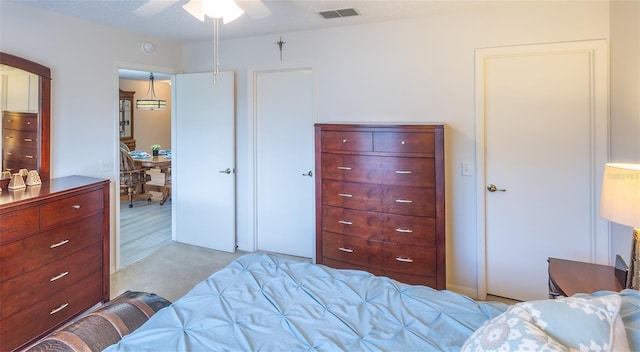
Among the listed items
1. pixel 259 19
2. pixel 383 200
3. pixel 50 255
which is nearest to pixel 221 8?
pixel 259 19

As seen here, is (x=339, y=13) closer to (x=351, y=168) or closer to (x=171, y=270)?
(x=351, y=168)

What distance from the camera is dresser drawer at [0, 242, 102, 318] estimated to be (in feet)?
6.89

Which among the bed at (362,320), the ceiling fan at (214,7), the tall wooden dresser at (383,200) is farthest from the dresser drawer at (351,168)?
the ceiling fan at (214,7)

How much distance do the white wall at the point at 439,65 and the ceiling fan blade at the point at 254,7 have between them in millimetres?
1344

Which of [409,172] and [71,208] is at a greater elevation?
[409,172]

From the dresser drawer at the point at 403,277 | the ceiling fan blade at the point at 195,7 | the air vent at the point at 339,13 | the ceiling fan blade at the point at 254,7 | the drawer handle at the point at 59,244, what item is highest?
the air vent at the point at 339,13

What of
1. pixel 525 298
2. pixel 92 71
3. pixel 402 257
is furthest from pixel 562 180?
pixel 92 71

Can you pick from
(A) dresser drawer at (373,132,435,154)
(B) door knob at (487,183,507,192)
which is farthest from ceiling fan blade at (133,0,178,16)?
(B) door knob at (487,183,507,192)

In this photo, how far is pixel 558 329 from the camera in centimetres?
94

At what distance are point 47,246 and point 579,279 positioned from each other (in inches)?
122

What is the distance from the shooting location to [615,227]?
248 cm

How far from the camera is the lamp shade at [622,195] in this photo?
4.86ft

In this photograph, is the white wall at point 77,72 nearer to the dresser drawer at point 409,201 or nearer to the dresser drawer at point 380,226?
the dresser drawer at point 380,226

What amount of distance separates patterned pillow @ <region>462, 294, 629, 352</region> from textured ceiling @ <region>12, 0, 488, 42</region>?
2.34m
